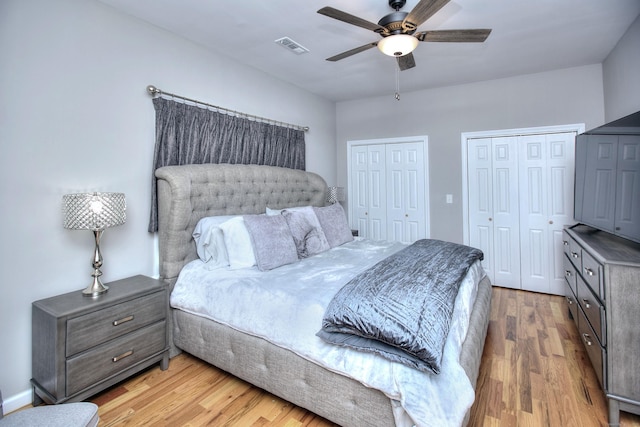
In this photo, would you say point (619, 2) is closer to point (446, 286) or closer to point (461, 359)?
point (446, 286)

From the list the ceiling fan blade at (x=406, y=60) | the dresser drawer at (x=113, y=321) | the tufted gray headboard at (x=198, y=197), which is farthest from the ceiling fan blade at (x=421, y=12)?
the dresser drawer at (x=113, y=321)

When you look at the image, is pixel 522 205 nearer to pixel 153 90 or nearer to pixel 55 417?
pixel 153 90

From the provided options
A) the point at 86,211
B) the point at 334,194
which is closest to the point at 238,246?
the point at 86,211

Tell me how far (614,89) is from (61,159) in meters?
4.91

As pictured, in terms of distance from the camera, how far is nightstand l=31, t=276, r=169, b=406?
1.75 m

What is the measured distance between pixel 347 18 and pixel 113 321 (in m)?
2.42

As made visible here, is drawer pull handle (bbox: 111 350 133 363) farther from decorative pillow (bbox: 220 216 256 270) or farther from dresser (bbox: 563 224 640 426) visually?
dresser (bbox: 563 224 640 426)

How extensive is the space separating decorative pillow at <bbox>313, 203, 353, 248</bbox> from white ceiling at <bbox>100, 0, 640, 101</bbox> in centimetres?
163

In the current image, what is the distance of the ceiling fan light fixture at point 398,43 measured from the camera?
2113 millimetres

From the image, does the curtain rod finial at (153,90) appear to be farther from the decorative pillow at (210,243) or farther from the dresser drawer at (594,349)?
the dresser drawer at (594,349)

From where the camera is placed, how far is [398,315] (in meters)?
1.50

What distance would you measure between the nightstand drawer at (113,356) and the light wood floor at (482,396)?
20cm

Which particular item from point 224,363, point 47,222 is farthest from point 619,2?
point 47,222

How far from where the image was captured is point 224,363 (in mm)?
2160
